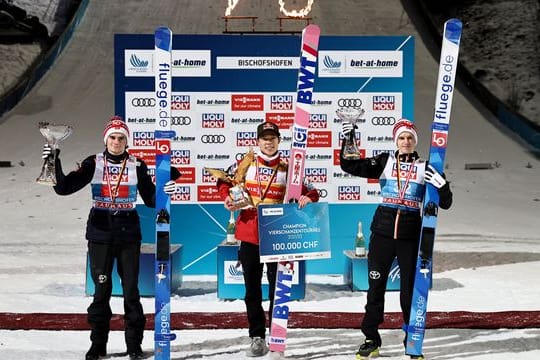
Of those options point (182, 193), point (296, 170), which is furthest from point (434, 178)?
point (182, 193)

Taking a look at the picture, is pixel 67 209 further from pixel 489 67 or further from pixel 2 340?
pixel 489 67

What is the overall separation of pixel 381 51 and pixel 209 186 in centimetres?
243

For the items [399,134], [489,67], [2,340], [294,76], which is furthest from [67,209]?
[489,67]

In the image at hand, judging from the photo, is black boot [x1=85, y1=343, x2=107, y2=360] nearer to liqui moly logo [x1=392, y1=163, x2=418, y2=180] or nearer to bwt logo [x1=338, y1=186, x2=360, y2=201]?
liqui moly logo [x1=392, y1=163, x2=418, y2=180]

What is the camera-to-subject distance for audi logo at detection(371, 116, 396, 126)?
8852 millimetres

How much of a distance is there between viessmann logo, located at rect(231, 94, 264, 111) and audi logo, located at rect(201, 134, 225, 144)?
34cm

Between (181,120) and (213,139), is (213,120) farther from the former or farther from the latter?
(181,120)

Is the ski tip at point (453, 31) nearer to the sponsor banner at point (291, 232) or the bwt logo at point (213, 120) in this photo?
the sponsor banner at point (291, 232)

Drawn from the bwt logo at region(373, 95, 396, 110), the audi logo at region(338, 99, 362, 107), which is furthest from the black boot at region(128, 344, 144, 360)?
the bwt logo at region(373, 95, 396, 110)

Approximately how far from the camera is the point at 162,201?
5.29 m

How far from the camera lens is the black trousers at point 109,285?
5371mm

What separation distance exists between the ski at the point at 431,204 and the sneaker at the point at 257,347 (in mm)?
1003

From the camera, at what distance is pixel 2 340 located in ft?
19.5

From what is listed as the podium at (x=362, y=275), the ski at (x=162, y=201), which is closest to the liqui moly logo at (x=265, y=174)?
the ski at (x=162, y=201)
